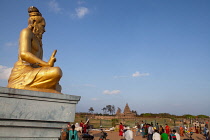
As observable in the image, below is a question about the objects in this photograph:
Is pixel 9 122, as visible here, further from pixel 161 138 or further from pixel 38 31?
pixel 161 138

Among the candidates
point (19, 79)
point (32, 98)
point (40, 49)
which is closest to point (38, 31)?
point (40, 49)

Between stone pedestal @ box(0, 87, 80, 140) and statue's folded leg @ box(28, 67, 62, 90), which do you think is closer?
stone pedestal @ box(0, 87, 80, 140)

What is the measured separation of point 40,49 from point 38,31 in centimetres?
43

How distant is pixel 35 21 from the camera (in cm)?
Result: 448

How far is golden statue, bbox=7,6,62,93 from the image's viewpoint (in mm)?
3359

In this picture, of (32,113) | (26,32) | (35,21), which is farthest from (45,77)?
(35,21)

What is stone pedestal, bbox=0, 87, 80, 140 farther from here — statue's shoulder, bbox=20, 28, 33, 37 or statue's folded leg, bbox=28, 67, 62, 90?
statue's shoulder, bbox=20, 28, 33, 37

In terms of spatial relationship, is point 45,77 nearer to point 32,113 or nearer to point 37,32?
point 32,113

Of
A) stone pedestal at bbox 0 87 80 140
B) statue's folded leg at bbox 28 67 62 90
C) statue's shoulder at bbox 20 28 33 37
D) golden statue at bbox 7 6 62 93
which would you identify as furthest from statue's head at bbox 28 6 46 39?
stone pedestal at bbox 0 87 80 140

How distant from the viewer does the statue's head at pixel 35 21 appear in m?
4.45

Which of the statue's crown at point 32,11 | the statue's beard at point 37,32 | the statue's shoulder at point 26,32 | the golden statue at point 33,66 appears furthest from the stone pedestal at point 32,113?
the statue's crown at point 32,11

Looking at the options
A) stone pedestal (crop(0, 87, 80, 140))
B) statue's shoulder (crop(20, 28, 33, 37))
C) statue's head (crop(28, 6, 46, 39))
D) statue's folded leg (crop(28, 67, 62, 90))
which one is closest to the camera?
stone pedestal (crop(0, 87, 80, 140))

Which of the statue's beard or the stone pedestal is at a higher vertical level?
the statue's beard

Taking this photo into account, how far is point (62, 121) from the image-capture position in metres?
3.12
